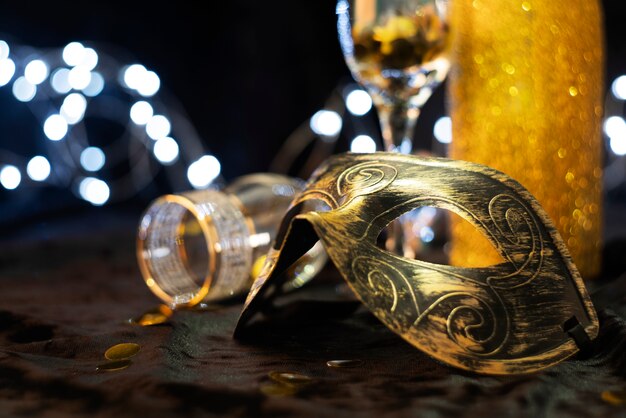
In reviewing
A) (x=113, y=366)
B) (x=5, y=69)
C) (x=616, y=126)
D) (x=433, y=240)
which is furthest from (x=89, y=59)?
(x=616, y=126)

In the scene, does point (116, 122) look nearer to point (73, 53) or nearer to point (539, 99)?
point (73, 53)

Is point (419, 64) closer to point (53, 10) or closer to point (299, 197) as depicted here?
point (299, 197)

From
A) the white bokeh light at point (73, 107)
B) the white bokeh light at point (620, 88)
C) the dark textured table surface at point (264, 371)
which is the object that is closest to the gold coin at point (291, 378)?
the dark textured table surface at point (264, 371)

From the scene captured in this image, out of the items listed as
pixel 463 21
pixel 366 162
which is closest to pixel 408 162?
pixel 366 162

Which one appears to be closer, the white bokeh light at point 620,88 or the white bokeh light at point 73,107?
the white bokeh light at point 73,107

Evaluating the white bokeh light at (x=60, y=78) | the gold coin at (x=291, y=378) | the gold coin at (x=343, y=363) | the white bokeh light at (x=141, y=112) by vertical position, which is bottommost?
the gold coin at (x=343, y=363)

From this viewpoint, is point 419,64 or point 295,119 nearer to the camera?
point 419,64

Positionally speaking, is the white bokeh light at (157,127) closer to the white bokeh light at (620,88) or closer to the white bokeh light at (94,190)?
the white bokeh light at (94,190)

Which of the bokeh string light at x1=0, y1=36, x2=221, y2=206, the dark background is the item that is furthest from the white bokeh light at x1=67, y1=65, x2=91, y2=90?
the dark background
